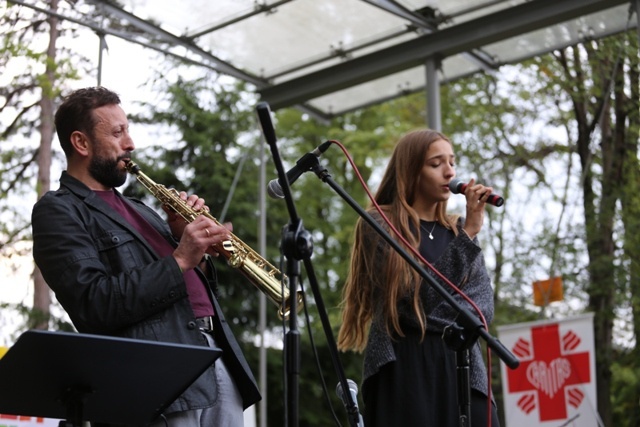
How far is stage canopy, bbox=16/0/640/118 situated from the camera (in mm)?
7254

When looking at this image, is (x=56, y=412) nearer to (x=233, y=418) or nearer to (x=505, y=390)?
(x=233, y=418)

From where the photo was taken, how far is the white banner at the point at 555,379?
7379 mm

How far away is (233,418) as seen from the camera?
355 cm

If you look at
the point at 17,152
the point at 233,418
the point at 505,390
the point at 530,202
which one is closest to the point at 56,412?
the point at 233,418

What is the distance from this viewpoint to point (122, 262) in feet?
11.6

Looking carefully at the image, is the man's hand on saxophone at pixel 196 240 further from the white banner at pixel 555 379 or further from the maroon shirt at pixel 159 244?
the white banner at pixel 555 379

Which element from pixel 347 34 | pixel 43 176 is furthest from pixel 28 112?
pixel 347 34

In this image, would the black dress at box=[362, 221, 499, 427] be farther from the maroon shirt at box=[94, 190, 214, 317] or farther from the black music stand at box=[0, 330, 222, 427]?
the black music stand at box=[0, 330, 222, 427]

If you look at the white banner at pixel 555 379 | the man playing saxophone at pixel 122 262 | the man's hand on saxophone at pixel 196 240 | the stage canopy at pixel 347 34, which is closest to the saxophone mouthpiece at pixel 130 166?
the man playing saxophone at pixel 122 262

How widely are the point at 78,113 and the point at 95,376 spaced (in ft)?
4.05

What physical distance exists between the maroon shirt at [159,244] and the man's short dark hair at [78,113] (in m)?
0.27

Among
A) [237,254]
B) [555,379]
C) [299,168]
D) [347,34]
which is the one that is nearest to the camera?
[299,168]

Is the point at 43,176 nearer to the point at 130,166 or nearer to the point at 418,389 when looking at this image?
the point at 130,166

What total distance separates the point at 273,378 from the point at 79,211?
12.7m
